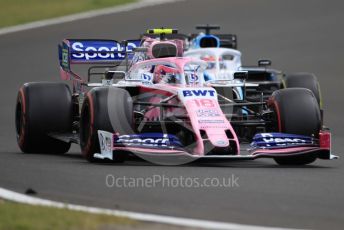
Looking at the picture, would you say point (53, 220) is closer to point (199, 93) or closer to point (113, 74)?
point (199, 93)

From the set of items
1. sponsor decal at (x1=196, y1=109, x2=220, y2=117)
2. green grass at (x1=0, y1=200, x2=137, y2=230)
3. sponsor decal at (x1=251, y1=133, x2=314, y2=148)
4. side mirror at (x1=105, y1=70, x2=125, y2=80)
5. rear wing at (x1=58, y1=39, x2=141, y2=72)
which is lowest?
sponsor decal at (x1=251, y1=133, x2=314, y2=148)

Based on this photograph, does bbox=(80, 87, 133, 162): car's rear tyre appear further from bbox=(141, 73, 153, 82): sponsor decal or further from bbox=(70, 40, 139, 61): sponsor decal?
bbox=(70, 40, 139, 61): sponsor decal

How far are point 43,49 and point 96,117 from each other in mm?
17477

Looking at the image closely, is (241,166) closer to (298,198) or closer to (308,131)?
(308,131)

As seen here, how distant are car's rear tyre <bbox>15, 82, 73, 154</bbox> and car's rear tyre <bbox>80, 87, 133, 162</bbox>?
5.02 ft

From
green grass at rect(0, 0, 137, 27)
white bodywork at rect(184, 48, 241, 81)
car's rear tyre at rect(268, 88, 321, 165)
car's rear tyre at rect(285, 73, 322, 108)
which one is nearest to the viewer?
car's rear tyre at rect(268, 88, 321, 165)

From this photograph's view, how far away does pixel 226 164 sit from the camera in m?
13.7

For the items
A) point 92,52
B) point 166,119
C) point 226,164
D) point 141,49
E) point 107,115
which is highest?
point 141,49

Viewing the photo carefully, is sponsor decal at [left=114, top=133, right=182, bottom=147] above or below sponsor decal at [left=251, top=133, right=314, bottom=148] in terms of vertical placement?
above

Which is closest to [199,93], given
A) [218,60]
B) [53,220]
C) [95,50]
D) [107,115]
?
[107,115]

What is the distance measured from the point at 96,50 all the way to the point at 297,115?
413 cm

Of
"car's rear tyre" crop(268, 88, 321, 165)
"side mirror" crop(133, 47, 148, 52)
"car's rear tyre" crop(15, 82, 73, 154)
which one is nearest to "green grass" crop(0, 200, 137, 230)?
"car's rear tyre" crop(268, 88, 321, 165)

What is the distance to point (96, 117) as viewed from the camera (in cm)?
1313

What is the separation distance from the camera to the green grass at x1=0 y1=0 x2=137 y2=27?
32.8m
